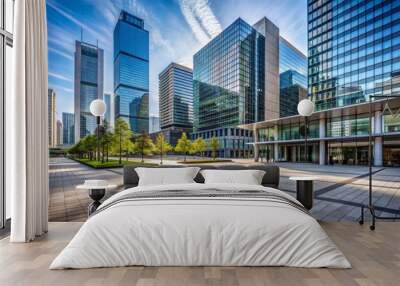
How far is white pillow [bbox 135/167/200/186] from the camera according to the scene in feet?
10.6

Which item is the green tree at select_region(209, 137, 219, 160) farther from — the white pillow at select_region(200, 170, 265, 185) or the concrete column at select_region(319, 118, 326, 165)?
the concrete column at select_region(319, 118, 326, 165)

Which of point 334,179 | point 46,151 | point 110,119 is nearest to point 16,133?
point 46,151

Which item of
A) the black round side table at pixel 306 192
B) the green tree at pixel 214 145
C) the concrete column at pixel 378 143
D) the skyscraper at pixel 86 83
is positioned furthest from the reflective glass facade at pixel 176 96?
the concrete column at pixel 378 143

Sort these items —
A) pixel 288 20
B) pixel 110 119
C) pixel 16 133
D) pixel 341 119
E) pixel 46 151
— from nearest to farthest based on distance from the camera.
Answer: pixel 16 133, pixel 46 151, pixel 110 119, pixel 288 20, pixel 341 119

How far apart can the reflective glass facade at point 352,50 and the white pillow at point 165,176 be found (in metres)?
3.96

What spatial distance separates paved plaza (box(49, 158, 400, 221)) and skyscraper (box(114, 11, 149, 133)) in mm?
1165

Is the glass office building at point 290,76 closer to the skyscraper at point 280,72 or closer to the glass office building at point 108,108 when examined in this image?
the skyscraper at point 280,72

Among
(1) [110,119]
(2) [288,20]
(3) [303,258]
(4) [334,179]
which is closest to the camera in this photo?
(3) [303,258]

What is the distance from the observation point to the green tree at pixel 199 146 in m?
4.58

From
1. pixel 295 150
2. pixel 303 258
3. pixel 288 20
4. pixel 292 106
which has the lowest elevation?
pixel 303 258

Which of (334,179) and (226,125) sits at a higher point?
(226,125)

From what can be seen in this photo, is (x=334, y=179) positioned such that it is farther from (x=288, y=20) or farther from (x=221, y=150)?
(x=288, y=20)

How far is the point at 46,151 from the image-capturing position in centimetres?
297

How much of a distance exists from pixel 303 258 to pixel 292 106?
397 cm
